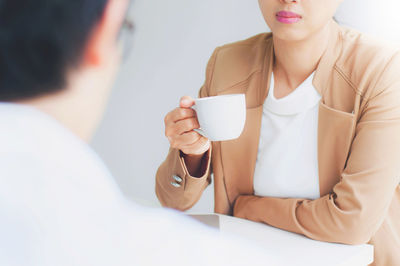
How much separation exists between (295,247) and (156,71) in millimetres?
346

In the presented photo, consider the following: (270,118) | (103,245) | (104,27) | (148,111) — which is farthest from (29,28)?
(270,118)

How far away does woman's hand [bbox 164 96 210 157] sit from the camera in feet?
2.23

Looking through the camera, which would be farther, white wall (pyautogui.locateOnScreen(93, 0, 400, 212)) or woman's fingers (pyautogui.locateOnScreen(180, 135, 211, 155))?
woman's fingers (pyautogui.locateOnScreen(180, 135, 211, 155))

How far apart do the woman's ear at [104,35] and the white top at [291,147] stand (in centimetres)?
46

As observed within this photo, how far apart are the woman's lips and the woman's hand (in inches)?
8.2

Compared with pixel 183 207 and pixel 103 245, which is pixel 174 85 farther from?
pixel 103 245

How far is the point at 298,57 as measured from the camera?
838 millimetres

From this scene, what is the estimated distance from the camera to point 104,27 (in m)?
0.43

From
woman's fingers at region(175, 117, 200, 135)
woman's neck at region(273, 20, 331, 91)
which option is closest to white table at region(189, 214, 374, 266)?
woman's fingers at region(175, 117, 200, 135)

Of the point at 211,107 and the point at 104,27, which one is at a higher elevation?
the point at 104,27

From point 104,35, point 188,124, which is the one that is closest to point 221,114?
point 188,124

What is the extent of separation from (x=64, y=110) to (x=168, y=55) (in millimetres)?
354

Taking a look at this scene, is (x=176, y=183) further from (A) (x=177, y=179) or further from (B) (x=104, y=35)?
(B) (x=104, y=35)

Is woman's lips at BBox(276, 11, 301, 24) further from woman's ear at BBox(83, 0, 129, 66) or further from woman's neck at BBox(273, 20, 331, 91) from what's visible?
woman's ear at BBox(83, 0, 129, 66)
